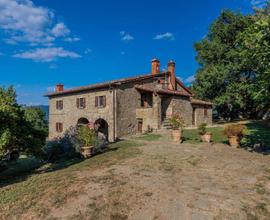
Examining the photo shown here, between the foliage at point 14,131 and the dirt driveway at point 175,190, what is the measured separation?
2882 millimetres

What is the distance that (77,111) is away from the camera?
2538 cm

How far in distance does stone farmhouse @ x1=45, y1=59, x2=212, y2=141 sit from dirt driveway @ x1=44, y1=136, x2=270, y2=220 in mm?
10940

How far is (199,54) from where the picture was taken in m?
34.2

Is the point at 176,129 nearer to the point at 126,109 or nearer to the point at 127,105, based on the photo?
the point at 126,109

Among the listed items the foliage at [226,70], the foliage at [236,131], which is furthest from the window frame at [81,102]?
the foliage at [226,70]

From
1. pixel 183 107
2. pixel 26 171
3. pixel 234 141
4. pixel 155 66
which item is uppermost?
pixel 155 66

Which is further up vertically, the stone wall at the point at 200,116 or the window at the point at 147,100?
the window at the point at 147,100

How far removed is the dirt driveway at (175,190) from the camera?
19.1ft

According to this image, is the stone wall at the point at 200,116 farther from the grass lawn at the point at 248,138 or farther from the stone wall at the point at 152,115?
the grass lawn at the point at 248,138

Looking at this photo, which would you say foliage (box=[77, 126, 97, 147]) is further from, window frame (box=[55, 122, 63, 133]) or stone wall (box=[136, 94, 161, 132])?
window frame (box=[55, 122, 63, 133])

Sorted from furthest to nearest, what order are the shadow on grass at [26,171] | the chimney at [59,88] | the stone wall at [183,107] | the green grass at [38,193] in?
the chimney at [59,88] < the stone wall at [183,107] < the shadow on grass at [26,171] < the green grass at [38,193]

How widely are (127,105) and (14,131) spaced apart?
515 inches

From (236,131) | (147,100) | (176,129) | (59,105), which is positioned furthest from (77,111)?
(236,131)

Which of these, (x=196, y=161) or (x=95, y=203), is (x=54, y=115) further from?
(x=95, y=203)
